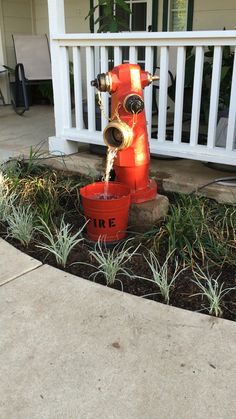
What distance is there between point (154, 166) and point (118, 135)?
0.93 m

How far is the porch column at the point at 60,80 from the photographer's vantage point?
335 centimetres

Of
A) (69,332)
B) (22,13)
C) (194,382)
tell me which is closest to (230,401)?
(194,382)

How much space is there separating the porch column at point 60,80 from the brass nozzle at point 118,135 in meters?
1.24

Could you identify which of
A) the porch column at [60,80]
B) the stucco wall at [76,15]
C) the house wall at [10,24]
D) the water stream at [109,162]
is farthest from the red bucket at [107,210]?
the house wall at [10,24]

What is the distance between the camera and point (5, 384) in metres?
1.51

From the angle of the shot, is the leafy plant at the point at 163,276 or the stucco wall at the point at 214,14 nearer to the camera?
the leafy plant at the point at 163,276

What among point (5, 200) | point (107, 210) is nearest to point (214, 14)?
point (5, 200)

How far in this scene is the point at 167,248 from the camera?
2451mm

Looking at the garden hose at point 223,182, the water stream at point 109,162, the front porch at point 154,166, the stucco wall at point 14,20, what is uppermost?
the stucco wall at point 14,20

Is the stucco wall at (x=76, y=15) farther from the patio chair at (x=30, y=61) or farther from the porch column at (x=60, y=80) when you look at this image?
the porch column at (x=60, y=80)

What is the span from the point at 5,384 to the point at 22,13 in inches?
274

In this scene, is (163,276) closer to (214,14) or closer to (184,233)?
(184,233)

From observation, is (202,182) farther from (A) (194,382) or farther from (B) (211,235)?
(A) (194,382)

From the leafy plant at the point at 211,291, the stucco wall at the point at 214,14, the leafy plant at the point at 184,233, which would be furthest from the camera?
the stucco wall at the point at 214,14
